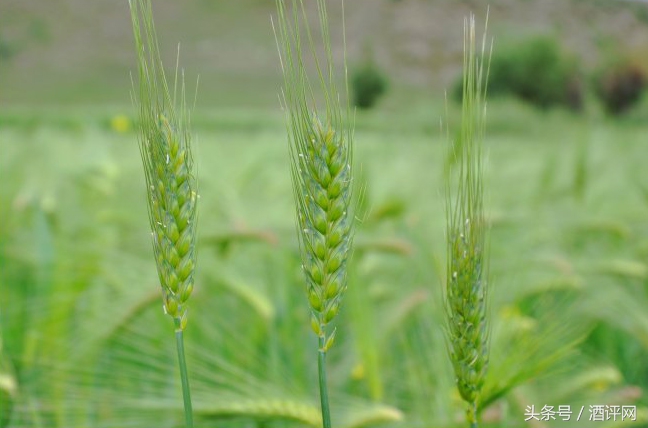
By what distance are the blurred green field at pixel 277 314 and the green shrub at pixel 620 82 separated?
35.9ft

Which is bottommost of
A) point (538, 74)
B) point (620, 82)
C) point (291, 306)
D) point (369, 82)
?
point (620, 82)

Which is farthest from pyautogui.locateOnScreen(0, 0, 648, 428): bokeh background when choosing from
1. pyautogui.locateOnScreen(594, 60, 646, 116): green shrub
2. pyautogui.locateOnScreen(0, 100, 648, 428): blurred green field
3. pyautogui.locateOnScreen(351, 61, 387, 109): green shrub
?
pyautogui.locateOnScreen(594, 60, 646, 116): green shrub

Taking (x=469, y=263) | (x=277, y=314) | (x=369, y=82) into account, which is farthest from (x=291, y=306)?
(x=369, y=82)

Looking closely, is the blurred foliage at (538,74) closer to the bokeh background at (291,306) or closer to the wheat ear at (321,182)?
the bokeh background at (291,306)

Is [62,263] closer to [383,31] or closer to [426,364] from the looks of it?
[426,364]

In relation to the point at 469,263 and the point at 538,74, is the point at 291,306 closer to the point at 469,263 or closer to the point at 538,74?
the point at 469,263

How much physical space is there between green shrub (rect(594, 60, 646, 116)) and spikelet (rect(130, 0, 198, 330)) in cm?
1264

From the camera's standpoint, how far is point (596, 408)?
87cm

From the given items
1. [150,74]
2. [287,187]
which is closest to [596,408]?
[150,74]

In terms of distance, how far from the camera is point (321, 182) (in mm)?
297

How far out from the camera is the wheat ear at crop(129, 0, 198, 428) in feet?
0.94

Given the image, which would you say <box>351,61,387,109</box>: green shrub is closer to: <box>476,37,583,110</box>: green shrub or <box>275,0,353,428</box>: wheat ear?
<box>476,37,583,110</box>: green shrub

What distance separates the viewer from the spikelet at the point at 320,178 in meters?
0.28

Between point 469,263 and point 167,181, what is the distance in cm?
14
